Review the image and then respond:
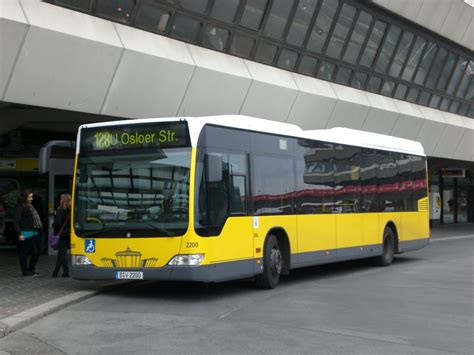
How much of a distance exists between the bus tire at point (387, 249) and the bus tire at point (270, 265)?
5.02 m

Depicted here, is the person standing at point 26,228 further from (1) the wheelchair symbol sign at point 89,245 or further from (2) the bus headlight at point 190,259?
(2) the bus headlight at point 190,259

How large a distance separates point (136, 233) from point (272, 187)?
2862mm

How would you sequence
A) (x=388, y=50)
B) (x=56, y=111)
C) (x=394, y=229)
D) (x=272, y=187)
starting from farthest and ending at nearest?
1. (x=388, y=50)
2. (x=394, y=229)
3. (x=56, y=111)
4. (x=272, y=187)

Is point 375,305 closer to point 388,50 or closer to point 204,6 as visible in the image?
point 204,6

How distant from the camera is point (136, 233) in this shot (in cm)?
1003

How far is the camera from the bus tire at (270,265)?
11.3 metres

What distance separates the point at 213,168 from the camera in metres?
9.82

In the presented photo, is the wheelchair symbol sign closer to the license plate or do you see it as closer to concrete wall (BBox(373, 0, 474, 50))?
the license plate

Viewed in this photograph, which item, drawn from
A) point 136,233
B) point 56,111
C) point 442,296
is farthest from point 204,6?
point 442,296

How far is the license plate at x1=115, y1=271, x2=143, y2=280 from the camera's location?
10055mm

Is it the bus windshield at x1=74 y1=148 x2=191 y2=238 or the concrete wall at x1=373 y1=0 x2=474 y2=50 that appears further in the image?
the concrete wall at x1=373 y1=0 x2=474 y2=50

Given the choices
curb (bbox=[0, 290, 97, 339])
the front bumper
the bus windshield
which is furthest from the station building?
curb (bbox=[0, 290, 97, 339])

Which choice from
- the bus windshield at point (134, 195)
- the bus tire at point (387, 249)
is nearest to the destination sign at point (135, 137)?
the bus windshield at point (134, 195)

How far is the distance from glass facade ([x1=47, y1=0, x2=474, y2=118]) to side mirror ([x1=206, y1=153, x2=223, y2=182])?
5.84 meters
